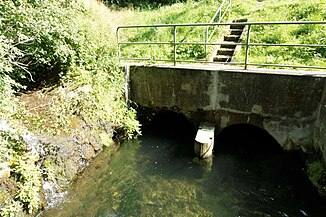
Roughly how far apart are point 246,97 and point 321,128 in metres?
1.80

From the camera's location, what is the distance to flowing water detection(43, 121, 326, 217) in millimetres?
5070

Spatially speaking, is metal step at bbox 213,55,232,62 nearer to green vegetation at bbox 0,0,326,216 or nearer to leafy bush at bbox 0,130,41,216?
green vegetation at bbox 0,0,326,216

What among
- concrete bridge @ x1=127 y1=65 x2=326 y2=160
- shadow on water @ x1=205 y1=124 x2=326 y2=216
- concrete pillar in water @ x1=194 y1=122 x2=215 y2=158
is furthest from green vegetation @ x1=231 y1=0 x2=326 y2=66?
concrete pillar in water @ x1=194 y1=122 x2=215 y2=158

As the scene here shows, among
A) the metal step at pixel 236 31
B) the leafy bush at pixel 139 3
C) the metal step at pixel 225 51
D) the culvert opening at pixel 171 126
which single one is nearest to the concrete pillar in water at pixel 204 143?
the culvert opening at pixel 171 126

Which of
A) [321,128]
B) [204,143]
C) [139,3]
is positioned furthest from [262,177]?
[139,3]

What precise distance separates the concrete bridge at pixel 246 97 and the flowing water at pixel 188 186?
2.83 ft

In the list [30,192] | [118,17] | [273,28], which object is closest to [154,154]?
[30,192]

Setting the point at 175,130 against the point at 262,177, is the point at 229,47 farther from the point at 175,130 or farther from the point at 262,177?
the point at 262,177

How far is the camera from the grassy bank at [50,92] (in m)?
4.59

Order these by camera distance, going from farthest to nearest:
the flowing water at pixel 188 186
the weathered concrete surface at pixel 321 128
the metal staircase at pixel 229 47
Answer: the metal staircase at pixel 229 47, the weathered concrete surface at pixel 321 128, the flowing water at pixel 188 186

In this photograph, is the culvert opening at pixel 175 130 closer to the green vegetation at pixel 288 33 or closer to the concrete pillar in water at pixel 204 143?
the concrete pillar in water at pixel 204 143

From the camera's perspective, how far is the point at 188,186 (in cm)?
574

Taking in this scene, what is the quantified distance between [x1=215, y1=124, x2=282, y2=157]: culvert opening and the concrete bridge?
1.73 ft

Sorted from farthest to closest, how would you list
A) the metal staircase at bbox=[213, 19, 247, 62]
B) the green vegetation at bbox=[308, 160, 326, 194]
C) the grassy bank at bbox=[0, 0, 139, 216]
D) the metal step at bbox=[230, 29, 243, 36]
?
the metal step at bbox=[230, 29, 243, 36] → the metal staircase at bbox=[213, 19, 247, 62] → the green vegetation at bbox=[308, 160, 326, 194] → the grassy bank at bbox=[0, 0, 139, 216]
